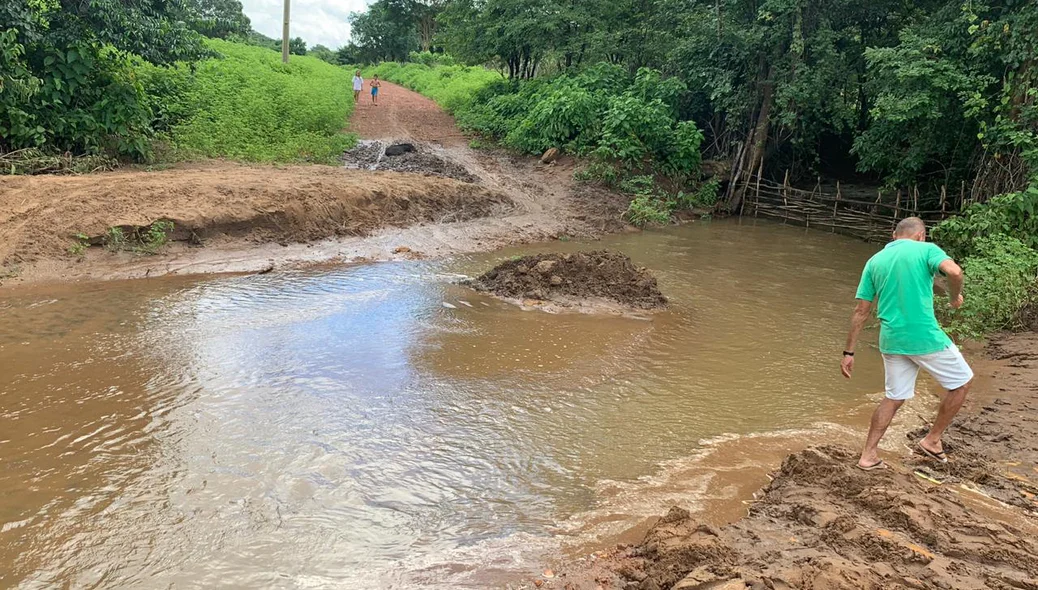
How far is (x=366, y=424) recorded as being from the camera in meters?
5.02

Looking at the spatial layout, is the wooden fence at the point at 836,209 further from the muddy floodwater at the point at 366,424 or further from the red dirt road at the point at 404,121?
the red dirt road at the point at 404,121

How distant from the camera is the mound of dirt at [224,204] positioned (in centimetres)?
873

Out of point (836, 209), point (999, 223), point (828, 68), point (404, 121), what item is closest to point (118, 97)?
point (404, 121)

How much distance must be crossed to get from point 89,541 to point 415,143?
16416 millimetres

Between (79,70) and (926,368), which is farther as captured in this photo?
(79,70)

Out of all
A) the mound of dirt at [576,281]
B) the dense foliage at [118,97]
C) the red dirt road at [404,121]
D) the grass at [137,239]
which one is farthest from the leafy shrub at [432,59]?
the mound of dirt at [576,281]

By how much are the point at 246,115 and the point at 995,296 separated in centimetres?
1531

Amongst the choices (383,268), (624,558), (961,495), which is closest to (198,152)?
(383,268)

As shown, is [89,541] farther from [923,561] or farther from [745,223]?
[745,223]

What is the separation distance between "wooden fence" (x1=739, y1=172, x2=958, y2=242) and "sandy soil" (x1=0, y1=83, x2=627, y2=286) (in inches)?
159

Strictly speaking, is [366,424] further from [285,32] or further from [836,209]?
[285,32]

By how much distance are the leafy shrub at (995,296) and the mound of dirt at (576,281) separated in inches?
135

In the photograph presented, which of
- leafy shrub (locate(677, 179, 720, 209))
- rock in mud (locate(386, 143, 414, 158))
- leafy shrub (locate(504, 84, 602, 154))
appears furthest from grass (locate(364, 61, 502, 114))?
leafy shrub (locate(677, 179, 720, 209))

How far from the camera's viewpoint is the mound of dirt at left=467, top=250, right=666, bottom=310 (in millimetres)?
8555
